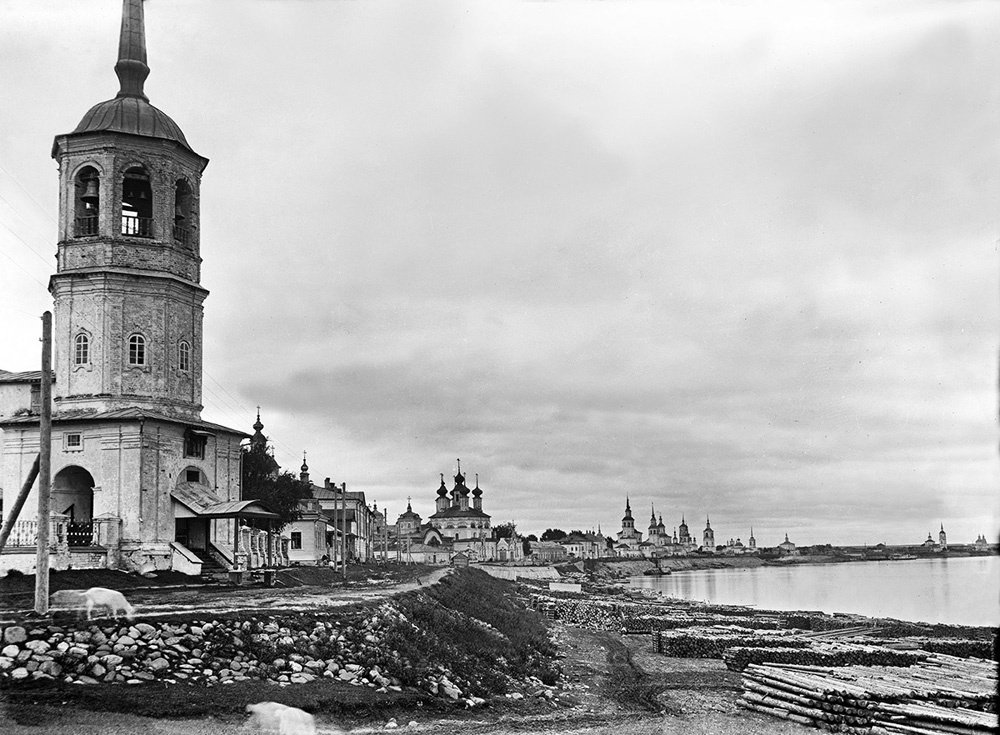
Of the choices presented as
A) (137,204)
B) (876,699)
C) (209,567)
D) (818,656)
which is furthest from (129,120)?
(876,699)

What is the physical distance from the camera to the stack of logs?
18.5 metres

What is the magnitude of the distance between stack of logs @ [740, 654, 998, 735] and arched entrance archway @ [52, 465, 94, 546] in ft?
83.8

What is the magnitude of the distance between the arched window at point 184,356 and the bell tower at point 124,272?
4cm

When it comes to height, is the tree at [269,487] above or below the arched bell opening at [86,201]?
below

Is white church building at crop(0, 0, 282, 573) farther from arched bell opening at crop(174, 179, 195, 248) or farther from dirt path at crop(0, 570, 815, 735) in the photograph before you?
dirt path at crop(0, 570, 815, 735)

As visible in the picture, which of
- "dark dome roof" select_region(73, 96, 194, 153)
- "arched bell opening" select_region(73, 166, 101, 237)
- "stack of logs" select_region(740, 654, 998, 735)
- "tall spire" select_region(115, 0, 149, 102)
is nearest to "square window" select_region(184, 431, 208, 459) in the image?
"arched bell opening" select_region(73, 166, 101, 237)

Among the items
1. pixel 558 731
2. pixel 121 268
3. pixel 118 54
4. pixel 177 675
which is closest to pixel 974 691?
pixel 558 731

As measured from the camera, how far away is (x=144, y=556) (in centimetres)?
3434

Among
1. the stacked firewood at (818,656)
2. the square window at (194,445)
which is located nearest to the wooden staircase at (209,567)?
the square window at (194,445)

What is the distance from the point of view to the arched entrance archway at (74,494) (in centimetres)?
3628

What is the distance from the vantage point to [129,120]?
38.0 m

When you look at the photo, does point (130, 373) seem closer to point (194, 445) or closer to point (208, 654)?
point (194, 445)

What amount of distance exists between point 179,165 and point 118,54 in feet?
20.9

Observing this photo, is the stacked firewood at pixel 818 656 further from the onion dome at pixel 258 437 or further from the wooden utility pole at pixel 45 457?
the onion dome at pixel 258 437
